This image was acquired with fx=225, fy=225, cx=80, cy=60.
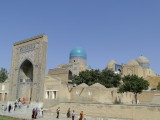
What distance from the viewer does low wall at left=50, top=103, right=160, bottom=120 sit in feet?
45.6

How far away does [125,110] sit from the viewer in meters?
15.3

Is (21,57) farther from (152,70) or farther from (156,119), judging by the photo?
(152,70)

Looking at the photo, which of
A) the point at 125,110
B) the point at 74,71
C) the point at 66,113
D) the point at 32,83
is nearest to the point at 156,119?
the point at 125,110

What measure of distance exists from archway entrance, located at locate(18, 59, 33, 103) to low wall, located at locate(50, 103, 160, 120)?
9414 millimetres

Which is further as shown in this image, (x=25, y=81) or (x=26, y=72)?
(x=26, y=72)

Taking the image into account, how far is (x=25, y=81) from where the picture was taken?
2825 centimetres

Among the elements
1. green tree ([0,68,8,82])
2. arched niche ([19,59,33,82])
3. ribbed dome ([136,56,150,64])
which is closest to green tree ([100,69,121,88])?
arched niche ([19,59,33,82])

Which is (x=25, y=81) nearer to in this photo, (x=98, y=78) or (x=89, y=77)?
(x=89, y=77)

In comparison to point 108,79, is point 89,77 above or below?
above

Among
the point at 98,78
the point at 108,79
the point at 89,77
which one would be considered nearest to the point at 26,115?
the point at 89,77

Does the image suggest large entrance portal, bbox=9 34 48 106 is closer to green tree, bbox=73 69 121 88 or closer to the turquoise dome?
green tree, bbox=73 69 121 88

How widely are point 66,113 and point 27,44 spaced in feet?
39.2

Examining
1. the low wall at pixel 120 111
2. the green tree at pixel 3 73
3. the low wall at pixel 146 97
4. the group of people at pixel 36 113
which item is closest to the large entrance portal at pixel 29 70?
the group of people at pixel 36 113

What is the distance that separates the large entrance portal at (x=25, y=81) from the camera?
27.3 m
